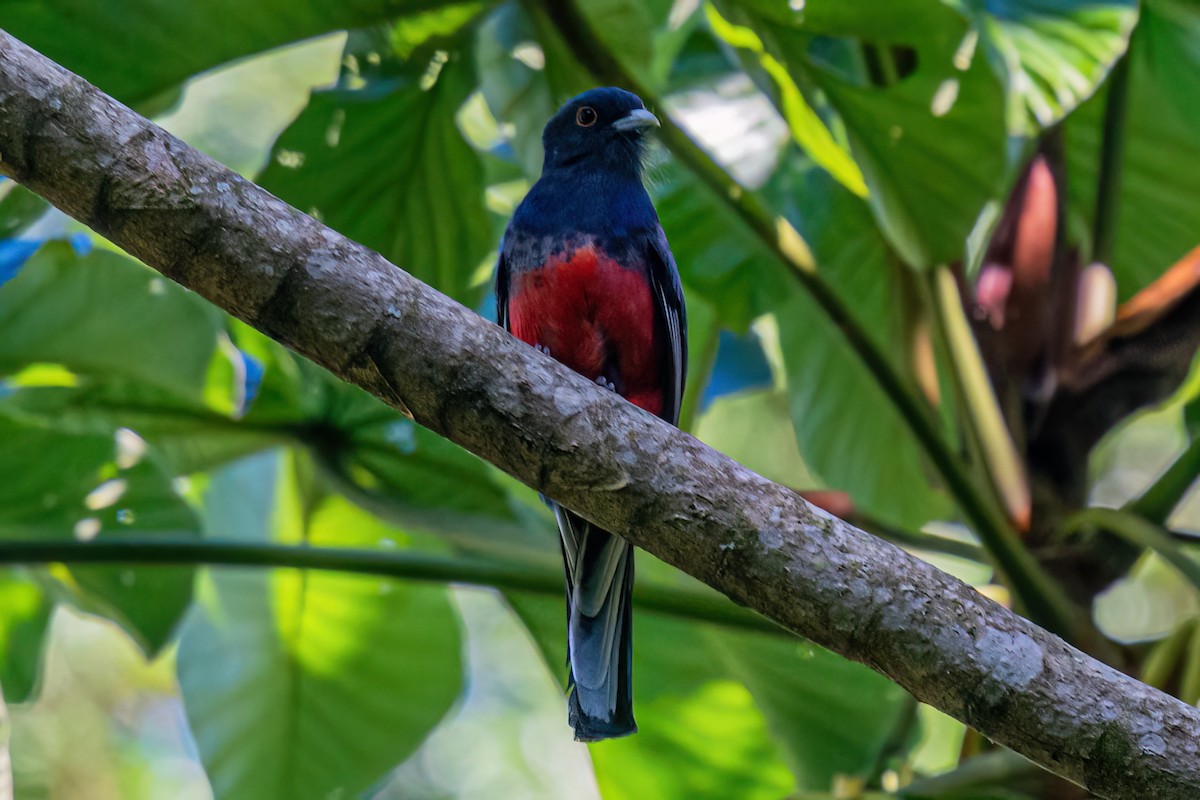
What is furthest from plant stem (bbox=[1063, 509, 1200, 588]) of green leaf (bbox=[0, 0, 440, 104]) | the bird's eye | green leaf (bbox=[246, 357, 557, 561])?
green leaf (bbox=[0, 0, 440, 104])

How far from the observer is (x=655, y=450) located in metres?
1.94

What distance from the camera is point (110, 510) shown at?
3.58 meters

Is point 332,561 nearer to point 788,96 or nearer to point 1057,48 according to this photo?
point 788,96

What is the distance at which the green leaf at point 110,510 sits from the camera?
3.41 m

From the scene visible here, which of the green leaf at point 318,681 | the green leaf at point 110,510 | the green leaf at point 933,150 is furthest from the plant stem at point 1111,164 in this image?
the green leaf at point 110,510

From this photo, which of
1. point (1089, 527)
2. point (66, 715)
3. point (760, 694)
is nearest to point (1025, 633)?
point (1089, 527)

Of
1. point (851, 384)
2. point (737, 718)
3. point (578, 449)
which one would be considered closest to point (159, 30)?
point (578, 449)

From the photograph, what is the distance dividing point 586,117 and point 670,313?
2.07 feet

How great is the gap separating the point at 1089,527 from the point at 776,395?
7.99 feet

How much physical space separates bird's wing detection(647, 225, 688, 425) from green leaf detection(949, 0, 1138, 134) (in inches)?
35.4

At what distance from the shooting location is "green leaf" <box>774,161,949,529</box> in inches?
143

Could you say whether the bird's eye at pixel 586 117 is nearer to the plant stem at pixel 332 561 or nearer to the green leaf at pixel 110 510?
the plant stem at pixel 332 561

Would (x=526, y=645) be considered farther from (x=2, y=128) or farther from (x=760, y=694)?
(x=2, y=128)

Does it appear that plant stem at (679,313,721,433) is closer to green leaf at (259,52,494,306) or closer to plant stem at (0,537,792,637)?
green leaf at (259,52,494,306)
